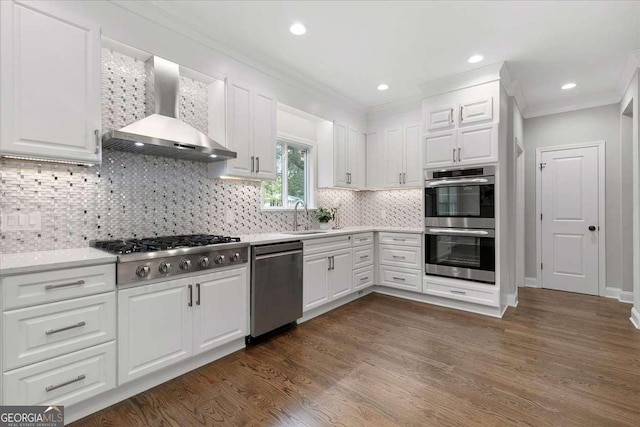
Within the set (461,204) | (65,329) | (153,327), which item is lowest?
(153,327)

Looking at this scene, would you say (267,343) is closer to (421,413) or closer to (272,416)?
(272,416)

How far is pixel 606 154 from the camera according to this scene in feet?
14.0

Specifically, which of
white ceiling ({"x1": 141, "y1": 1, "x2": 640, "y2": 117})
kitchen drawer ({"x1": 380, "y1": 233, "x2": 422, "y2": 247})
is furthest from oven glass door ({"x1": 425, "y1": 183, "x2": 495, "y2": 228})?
white ceiling ({"x1": 141, "y1": 1, "x2": 640, "y2": 117})

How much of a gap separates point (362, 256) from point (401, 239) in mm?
596

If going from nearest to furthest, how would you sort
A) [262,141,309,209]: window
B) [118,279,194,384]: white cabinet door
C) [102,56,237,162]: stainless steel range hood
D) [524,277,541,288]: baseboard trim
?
[118,279,194,384]: white cabinet door
[102,56,237,162]: stainless steel range hood
[262,141,309,209]: window
[524,277,541,288]: baseboard trim

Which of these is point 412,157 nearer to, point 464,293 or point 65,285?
point 464,293

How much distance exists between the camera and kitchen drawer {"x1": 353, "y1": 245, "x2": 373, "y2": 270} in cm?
399

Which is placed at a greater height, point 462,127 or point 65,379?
point 462,127

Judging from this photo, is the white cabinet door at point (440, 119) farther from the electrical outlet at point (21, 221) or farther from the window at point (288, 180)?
the electrical outlet at point (21, 221)

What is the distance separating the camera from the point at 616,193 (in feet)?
13.8

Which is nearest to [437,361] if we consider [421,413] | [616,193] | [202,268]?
[421,413]

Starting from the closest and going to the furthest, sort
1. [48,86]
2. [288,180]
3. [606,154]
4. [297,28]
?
[48,86] < [297,28] < [288,180] < [606,154]

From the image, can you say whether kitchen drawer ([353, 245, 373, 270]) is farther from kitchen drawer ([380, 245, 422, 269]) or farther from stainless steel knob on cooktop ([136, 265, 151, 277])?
stainless steel knob on cooktop ([136, 265, 151, 277])

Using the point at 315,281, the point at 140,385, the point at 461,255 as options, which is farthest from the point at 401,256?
the point at 140,385
